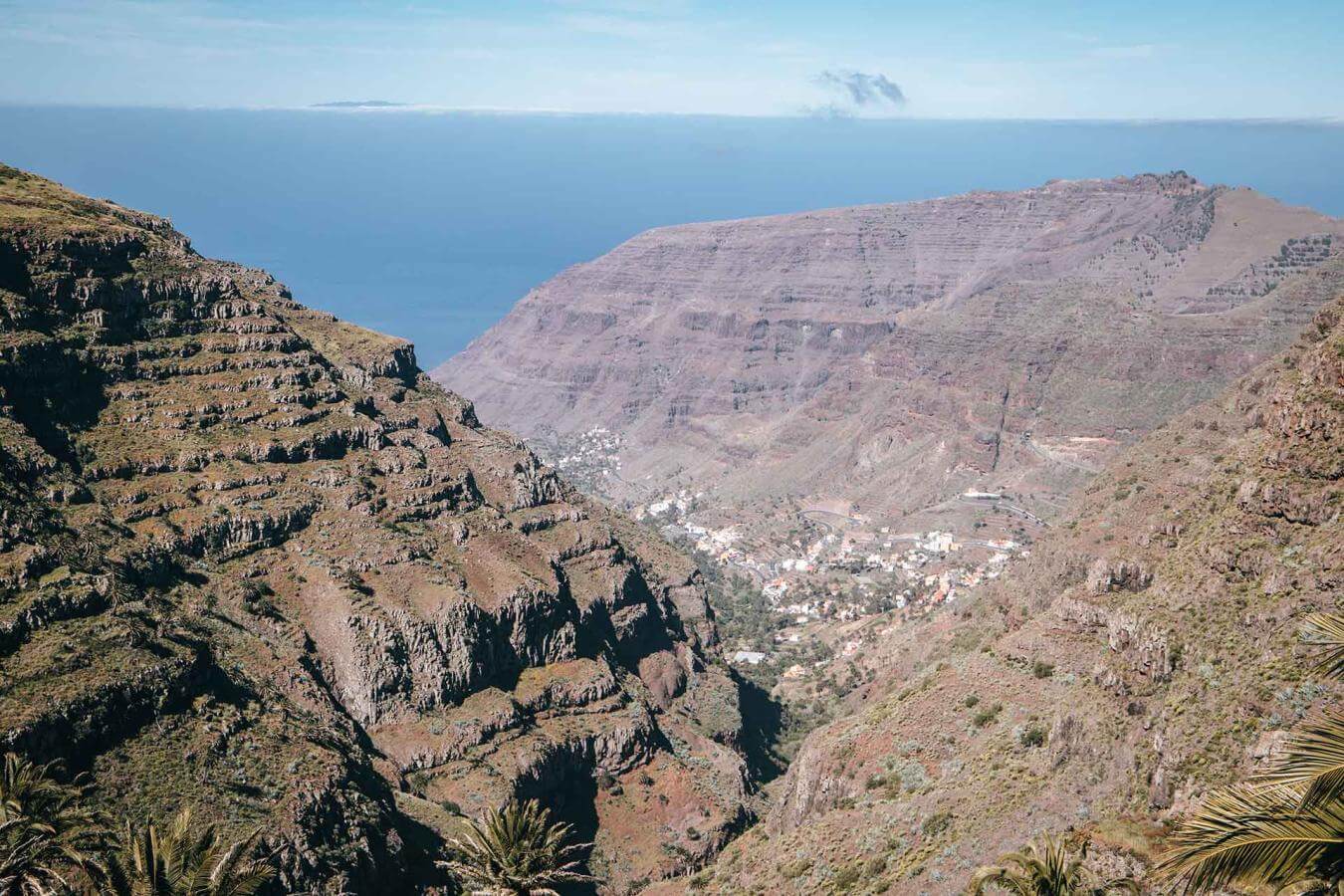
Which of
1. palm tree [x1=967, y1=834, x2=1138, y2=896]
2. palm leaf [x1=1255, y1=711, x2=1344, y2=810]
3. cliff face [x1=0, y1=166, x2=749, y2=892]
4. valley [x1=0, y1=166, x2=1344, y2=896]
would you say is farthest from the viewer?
cliff face [x1=0, y1=166, x2=749, y2=892]

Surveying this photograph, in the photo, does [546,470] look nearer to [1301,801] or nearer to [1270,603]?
[1270,603]

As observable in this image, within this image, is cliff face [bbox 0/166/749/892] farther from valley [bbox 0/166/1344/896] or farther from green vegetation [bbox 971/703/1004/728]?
green vegetation [bbox 971/703/1004/728]

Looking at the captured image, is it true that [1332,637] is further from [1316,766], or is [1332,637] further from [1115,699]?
[1115,699]

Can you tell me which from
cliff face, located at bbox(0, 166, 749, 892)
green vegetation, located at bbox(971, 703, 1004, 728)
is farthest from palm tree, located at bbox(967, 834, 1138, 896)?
cliff face, located at bbox(0, 166, 749, 892)

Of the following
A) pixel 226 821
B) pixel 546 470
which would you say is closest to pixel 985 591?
pixel 546 470

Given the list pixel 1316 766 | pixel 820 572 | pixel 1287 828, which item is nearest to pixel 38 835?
pixel 1287 828
